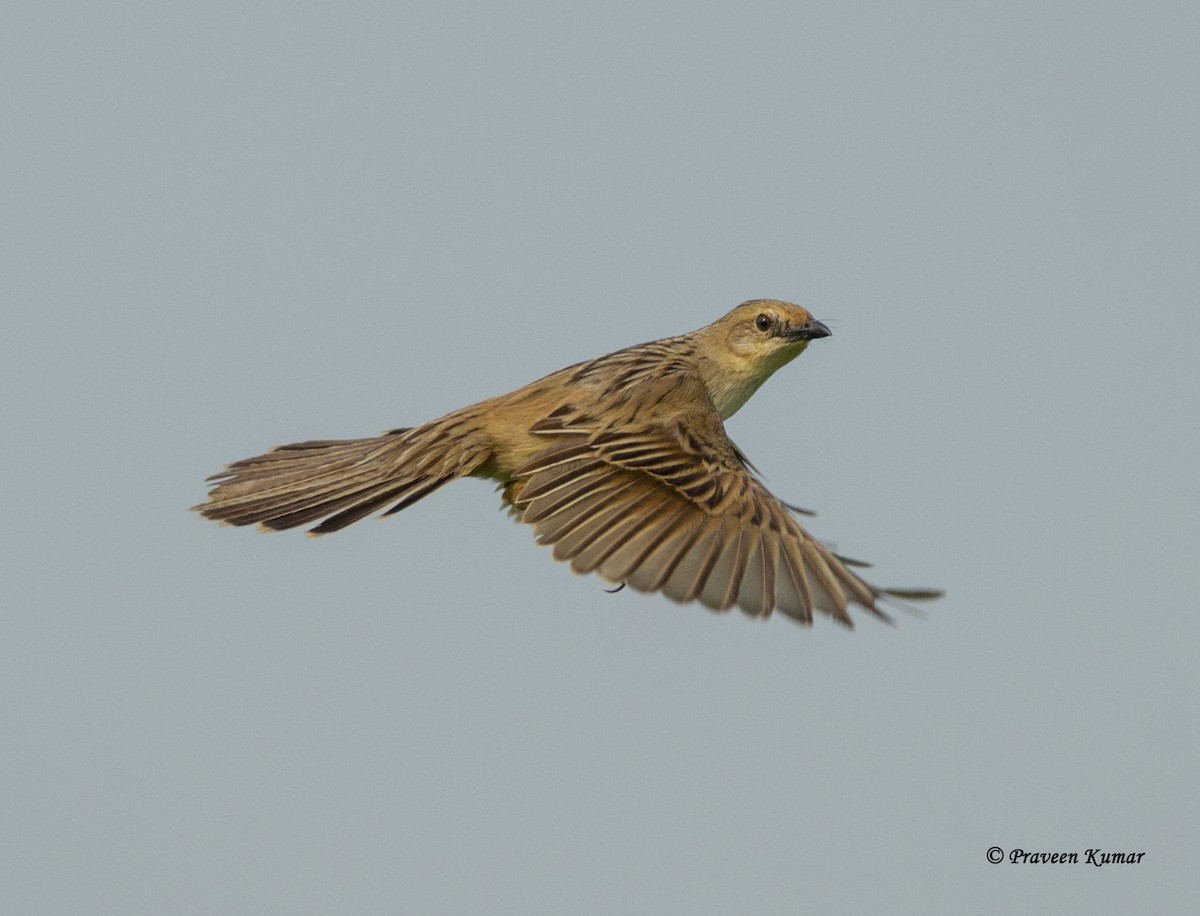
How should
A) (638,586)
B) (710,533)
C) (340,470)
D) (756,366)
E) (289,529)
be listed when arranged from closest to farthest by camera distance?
(638,586) < (710,533) < (289,529) < (340,470) < (756,366)

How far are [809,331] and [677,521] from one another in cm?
279

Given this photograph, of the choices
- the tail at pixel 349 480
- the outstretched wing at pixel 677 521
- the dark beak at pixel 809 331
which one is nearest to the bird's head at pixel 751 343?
the dark beak at pixel 809 331

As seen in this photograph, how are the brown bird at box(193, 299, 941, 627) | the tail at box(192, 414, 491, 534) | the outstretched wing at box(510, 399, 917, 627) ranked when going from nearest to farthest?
the outstretched wing at box(510, 399, 917, 627) → the brown bird at box(193, 299, 941, 627) → the tail at box(192, 414, 491, 534)

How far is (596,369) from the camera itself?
9234mm

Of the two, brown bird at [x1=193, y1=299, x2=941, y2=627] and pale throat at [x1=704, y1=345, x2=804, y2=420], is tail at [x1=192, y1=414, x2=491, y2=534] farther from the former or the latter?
pale throat at [x1=704, y1=345, x2=804, y2=420]

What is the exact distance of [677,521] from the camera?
7.68 meters

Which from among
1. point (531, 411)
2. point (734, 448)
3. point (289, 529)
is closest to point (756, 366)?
point (734, 448)

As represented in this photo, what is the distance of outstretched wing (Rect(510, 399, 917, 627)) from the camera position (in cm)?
701

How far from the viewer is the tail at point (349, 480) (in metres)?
8.48

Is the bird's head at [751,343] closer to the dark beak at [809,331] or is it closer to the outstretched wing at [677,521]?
the dark beak at [809,331]

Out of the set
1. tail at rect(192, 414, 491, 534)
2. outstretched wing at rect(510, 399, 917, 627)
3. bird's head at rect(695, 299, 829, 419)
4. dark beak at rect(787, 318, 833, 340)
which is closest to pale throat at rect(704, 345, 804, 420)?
bird's head at rect(695, 299, 829, 419)

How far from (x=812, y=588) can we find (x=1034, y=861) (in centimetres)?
285

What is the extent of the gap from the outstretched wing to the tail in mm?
458

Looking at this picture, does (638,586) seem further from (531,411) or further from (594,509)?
(531,411)
